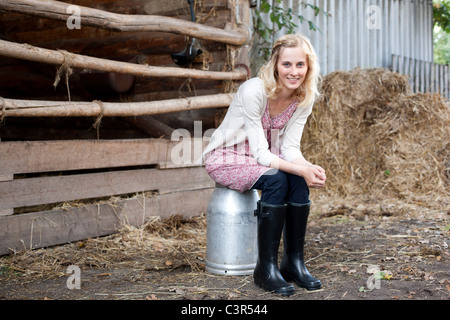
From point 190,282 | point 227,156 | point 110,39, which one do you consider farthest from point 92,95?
point 190,282

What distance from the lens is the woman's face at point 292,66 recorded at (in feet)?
9.85

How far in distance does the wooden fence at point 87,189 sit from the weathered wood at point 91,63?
0.57m

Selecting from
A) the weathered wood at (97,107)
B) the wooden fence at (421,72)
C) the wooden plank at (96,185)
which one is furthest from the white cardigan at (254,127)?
the wooden fence at (421,72)

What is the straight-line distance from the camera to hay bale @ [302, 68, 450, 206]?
5926 millimetres

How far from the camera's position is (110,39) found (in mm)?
5527

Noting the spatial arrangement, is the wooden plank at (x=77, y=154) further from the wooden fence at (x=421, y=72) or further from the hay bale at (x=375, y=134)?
the wooden fence at (x=421, y=72)

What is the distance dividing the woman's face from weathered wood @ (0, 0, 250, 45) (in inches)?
62.5

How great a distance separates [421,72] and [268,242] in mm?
8368

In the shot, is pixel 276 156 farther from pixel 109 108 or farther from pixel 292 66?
pixel 109 108

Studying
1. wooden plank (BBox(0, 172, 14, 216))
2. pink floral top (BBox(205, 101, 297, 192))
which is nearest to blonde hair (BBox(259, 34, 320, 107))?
pink floral top (BBox(205, 101, 297, 192))

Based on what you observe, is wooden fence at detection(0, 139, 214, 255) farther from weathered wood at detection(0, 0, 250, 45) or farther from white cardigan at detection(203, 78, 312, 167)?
white cardigan at detection(203, 78, 312, 167)

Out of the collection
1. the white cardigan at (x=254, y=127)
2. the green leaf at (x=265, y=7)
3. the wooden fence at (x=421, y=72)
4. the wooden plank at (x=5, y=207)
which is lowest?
the wooden plank at (x=5, y=207)

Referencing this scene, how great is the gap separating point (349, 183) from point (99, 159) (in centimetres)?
329
